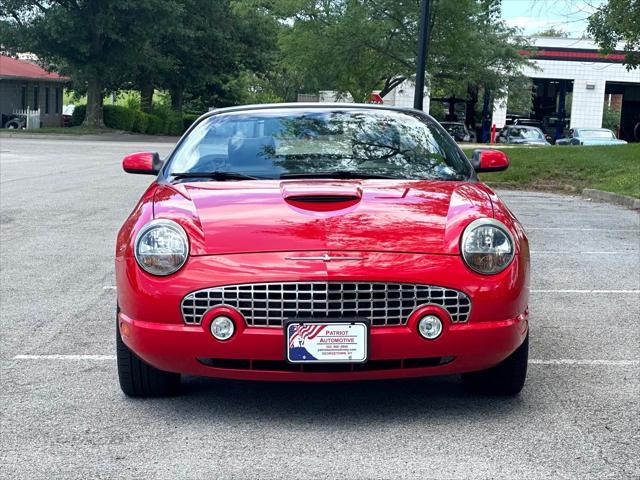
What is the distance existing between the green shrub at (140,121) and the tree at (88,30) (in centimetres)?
306

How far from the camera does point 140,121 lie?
1971 inches

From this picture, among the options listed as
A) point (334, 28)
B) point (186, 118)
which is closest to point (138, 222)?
point (334, 28)

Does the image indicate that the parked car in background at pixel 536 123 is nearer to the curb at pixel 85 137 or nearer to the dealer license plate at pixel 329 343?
the curb at pixel 85 137

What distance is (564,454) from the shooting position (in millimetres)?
4105

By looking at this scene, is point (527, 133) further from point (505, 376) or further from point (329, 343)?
point (329, 343)

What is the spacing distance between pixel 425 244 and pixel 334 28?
109 feet

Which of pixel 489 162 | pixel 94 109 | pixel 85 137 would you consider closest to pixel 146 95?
pixel 94 109

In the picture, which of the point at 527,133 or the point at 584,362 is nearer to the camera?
the point at 584,362

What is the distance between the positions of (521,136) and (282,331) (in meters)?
37.4

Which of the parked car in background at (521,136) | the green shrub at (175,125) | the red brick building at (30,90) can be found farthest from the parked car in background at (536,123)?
the red brick building at (30,90)

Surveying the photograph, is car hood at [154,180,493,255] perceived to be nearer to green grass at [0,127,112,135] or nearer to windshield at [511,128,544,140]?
windshield at [511,128,544,140]

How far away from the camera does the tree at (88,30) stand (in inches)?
1705

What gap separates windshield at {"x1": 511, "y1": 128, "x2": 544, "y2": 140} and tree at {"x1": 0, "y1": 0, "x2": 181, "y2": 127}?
15637 mm

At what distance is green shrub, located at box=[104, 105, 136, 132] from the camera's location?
164 ft
